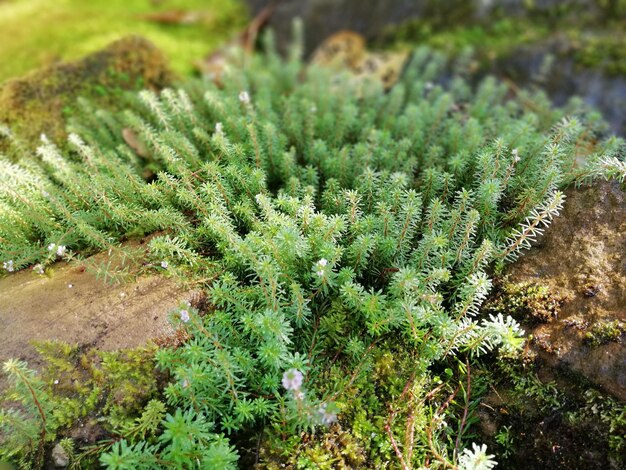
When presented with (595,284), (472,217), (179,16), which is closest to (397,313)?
(472,217)

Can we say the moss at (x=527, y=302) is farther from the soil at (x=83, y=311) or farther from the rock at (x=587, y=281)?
the soil at (x=83, y=311)

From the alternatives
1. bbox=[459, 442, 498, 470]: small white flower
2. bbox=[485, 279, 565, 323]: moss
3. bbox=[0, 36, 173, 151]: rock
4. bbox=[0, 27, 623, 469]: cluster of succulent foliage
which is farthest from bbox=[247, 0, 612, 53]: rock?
bbox=[459, 442, 498, 470]: small white flower

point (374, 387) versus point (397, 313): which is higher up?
point (397, 313)

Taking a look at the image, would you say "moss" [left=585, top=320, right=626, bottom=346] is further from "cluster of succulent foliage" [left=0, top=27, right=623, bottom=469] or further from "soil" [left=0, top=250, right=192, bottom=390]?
"soil" [left=0, top=250, right=192, bottom=390]

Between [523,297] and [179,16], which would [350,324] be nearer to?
[523,297]

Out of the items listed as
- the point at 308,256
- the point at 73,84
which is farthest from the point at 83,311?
the point at 73,84

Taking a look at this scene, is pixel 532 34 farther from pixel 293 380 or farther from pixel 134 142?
pixel 293 380

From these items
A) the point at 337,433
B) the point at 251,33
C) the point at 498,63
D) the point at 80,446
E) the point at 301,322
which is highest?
the point at 251,33
